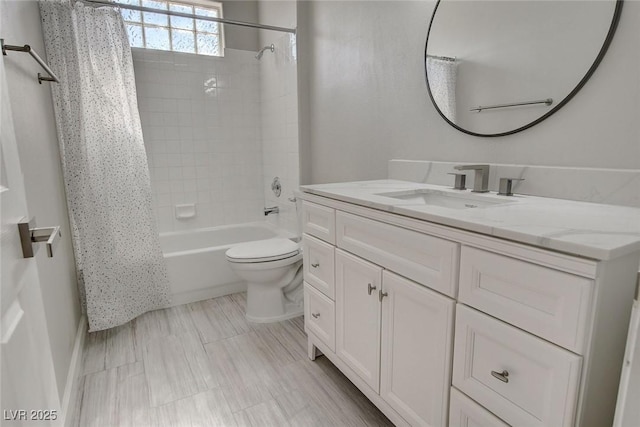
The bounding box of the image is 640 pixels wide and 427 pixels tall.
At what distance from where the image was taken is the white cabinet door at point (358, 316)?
1.28 m

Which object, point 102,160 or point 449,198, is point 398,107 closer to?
point 449,198

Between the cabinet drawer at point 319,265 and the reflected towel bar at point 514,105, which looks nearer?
A: the reflected towel bar at point 514,105

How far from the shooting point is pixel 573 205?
1106mm

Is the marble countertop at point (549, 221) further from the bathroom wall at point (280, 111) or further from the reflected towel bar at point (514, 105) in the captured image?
the bathroom wall at point (280, 111)

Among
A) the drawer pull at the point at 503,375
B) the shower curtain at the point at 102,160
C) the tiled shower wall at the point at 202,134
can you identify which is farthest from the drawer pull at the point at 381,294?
the tiled shower wall at the point at 202,134

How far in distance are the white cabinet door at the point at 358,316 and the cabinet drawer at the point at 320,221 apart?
99 millimetres

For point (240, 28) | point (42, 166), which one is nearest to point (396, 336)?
point (42, 166)

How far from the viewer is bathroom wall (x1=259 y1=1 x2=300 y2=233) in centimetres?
269

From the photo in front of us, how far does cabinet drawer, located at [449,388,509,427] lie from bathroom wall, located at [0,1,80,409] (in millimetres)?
1391

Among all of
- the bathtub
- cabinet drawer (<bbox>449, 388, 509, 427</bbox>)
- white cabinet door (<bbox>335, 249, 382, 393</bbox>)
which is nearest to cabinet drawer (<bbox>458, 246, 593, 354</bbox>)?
cabinet drawer (<bbox>449, 388, 509, 427</bbox>)

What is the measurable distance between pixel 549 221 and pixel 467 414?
1.79ft

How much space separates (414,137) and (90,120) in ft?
6.01

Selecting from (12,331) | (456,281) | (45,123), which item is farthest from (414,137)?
(45,123)

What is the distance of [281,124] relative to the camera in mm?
2934
